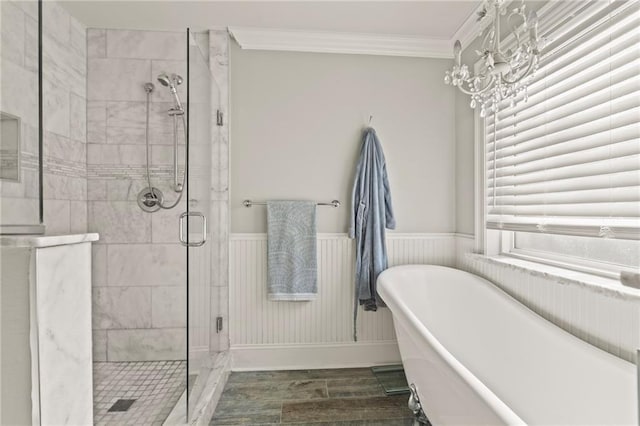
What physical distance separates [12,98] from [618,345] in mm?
2188

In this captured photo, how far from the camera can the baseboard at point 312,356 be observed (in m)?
2.25

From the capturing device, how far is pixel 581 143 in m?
1.37

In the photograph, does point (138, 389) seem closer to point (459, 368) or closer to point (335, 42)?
point (459, 368)

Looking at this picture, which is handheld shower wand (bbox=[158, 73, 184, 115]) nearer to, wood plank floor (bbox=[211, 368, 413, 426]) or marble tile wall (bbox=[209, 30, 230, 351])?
marble tile wall (bbox=[209, 30, 230, 351])

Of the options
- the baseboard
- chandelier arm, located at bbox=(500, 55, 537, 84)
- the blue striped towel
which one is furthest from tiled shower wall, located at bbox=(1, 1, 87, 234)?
chandelier arm, located at bbox=(500, 55, 537, 84)

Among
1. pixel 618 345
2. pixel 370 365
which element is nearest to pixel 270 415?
pixel 370 365

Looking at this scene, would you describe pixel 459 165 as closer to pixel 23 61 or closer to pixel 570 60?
pixel 570 60

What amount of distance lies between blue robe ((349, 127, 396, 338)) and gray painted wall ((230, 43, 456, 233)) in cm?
11

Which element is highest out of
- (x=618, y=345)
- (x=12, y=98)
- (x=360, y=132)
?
(x=360, y=132)

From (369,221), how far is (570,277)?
118cm

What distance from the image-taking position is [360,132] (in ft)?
7.70

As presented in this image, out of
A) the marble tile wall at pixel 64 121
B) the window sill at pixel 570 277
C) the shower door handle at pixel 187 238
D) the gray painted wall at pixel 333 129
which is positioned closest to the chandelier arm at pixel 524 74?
the window sill at pixel 570 277

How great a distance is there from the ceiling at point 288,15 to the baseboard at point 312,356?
90.4 inches

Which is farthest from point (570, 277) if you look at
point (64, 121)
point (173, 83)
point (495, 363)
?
point (64, 121)
